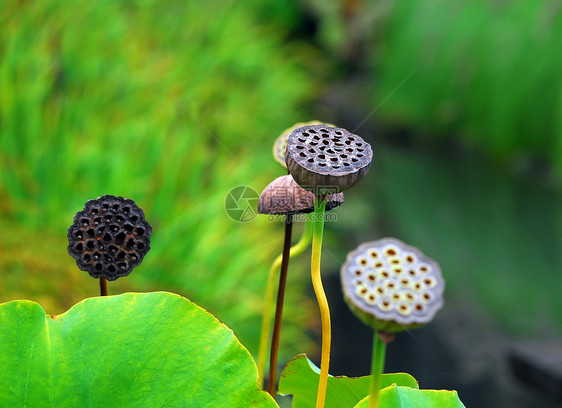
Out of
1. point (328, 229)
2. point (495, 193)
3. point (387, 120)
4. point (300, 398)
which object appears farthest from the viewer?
point (387, 120)

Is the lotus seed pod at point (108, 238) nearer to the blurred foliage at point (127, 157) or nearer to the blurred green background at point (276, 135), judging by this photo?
the blurred green background at point (276, 135)

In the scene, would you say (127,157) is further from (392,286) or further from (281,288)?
(392,286)

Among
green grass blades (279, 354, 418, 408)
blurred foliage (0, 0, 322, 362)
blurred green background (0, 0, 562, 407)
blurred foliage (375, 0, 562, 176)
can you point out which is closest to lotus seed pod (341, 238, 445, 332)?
green grass blades (279, 354, 418, 408)

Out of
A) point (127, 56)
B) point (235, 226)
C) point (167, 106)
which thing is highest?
point (127, 56)

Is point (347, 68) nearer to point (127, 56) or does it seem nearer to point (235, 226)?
point (127, 56)

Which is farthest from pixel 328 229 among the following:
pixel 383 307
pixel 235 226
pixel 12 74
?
pixel 383 307
